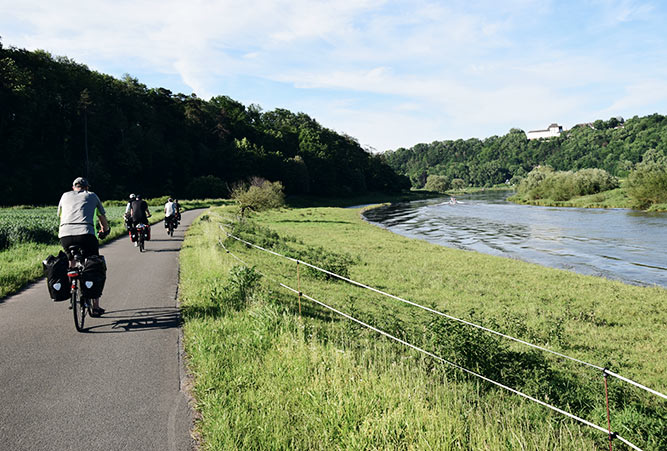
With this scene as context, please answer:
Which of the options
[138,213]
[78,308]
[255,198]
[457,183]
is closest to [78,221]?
[78,308]

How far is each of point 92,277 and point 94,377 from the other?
7.40 feet

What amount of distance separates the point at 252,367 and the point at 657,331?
36.2ft

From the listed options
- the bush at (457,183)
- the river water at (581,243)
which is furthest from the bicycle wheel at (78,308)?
the bush at (457,183)

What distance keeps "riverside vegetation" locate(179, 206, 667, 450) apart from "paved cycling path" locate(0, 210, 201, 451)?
1.23 ft

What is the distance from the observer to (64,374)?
5.14 meters

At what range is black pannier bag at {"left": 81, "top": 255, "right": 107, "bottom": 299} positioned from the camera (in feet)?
22.1

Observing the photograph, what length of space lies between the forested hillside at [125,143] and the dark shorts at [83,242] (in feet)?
199

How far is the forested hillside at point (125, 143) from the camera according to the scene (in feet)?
204

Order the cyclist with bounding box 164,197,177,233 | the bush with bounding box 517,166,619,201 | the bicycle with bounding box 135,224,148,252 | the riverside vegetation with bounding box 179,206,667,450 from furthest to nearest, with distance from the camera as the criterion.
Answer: the bush with bounding box 517,166,619,201 → the cyclist with bounding box 164,197,177,233 → the bicycle with bounding box 135,224,148,252 → the riverside vegetation with bounding box 179,206,667,450

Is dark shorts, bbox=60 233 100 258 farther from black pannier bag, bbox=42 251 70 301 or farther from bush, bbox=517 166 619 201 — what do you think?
bush, bbox=517 166 619 201

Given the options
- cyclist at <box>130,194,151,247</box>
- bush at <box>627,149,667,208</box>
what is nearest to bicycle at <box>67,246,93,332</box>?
cyclist at <box>130,194,151,247</box>

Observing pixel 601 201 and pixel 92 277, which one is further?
pixel 601 201

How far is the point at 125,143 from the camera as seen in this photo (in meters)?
79.8

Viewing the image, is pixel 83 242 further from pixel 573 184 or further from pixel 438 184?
pixel 438 184
